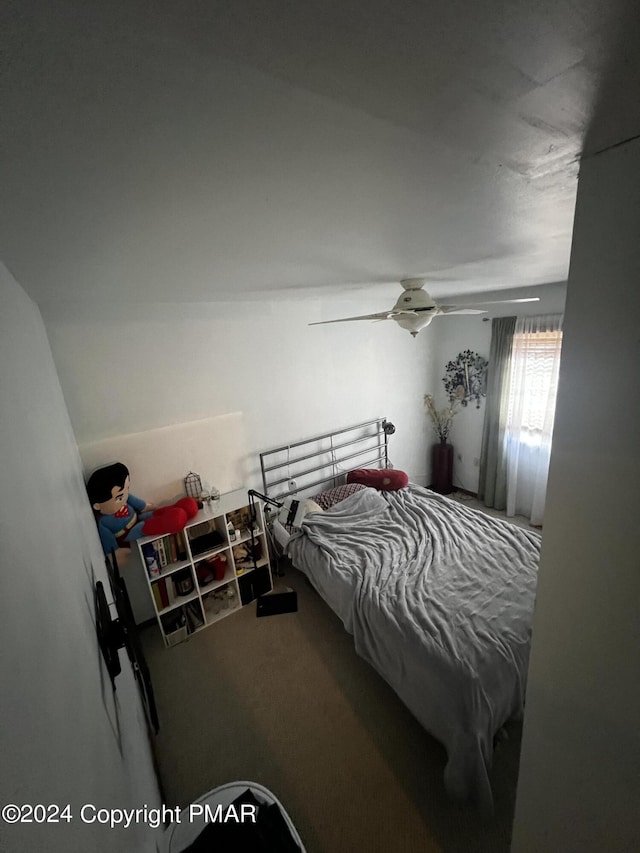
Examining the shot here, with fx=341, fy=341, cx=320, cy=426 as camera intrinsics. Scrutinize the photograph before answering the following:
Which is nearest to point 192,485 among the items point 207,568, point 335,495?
point 207,568

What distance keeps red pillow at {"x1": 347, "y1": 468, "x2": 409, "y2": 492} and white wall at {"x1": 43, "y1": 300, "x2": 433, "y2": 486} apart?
61 centimetres

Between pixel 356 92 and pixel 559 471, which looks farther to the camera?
pixel 559 471

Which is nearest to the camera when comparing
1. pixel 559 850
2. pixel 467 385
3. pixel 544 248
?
pixel 559 850

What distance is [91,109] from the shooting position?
39cm

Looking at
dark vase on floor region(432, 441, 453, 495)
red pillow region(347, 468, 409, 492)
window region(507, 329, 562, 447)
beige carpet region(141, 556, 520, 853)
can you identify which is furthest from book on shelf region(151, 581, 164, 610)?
window region(507, 329, 562, 447)

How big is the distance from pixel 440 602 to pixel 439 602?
0.01 m

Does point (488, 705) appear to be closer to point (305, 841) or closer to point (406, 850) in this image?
point (406, 850)

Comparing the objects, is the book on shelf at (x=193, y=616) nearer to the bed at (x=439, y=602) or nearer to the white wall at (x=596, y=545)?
the bed at (x=439, y=602)

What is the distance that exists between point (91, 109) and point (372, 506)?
10.7ft

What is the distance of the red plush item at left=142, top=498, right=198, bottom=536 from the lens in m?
2.54

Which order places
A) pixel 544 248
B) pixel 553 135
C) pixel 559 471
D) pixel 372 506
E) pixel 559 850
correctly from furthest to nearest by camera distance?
pixel 372 506 < pixel 544 248 < pixel 559 850 < pixel 559 471 < pixel 553 135

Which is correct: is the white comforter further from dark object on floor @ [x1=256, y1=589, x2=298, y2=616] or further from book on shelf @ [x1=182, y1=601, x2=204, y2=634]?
book on shelf @ [x1=182, y1=601, x2=204, y2=634]

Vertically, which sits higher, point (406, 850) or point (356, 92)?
point (356, 92)

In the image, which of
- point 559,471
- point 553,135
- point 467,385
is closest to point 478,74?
point 553,135
